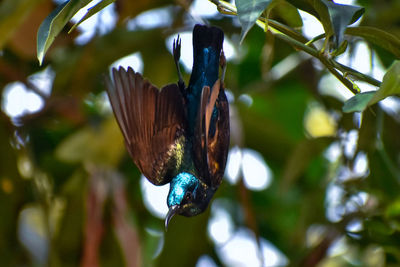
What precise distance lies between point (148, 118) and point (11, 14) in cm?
83

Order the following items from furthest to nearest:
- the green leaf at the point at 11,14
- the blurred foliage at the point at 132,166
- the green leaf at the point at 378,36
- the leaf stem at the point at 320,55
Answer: the blurred foliage at the point at 132,166
the green leaf at the point at 11,14
the green leaf at the point at 378,36
the leaf stem at the point at 320,55

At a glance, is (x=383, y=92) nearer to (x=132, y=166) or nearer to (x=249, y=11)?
(x=249, y=11)

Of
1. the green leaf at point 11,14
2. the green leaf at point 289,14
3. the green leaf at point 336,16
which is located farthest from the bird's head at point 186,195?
the green leaf at point 11,14

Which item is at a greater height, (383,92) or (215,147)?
(383,92)

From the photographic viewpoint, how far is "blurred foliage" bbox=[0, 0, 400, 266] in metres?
2.34

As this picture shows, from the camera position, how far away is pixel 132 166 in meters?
3.10

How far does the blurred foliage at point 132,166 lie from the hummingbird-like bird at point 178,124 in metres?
0.65

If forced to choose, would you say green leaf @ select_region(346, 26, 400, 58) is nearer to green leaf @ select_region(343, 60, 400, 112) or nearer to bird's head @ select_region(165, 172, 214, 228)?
green leaf @ select_region(343, 60, 400, 112)

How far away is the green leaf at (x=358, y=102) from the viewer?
1.07 meters

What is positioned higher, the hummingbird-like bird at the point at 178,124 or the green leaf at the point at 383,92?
the green leaf at the point at 383,92

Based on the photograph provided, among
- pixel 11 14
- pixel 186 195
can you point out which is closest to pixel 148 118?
pixel 186 195

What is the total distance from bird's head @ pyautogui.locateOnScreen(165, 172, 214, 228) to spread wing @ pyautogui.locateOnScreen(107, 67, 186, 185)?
0.08m

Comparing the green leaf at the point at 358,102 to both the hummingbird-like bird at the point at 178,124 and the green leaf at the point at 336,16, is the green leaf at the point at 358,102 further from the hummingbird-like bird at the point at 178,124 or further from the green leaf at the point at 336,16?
the hummingbird-like bird at the point at 178,124

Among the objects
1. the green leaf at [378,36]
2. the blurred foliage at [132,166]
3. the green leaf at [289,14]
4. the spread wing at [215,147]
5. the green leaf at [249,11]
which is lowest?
the blurred foliage at [132,166]
